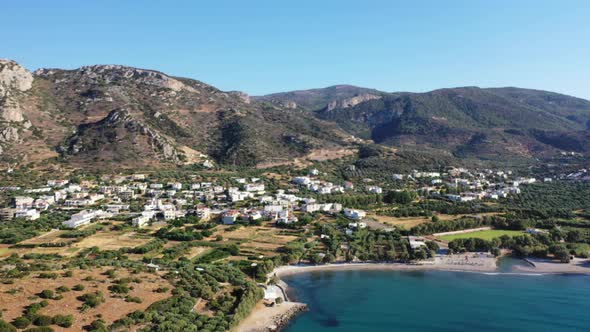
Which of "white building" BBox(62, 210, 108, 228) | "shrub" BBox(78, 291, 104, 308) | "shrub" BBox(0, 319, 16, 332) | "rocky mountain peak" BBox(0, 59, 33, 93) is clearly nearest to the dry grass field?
"shrub" BBox(78, 291, 104, 308)

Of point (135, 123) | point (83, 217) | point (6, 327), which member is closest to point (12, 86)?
point (135, 123)

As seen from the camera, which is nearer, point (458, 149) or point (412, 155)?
point (412, 155)

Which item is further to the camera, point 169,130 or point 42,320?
point 169,130

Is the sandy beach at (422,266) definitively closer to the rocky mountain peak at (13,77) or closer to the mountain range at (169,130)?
the mountain range at (169,130)

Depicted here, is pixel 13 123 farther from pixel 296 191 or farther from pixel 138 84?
pixel 296 191

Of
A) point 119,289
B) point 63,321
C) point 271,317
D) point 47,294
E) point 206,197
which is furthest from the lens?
point 206,197

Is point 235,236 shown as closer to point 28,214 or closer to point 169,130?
point 28,214

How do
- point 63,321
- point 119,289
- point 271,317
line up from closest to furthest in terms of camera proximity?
point 63,321 < point 119,289 < point 271,317

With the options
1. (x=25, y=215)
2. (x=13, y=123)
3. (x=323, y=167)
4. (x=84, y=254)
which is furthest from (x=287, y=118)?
(x=84, y=254)
